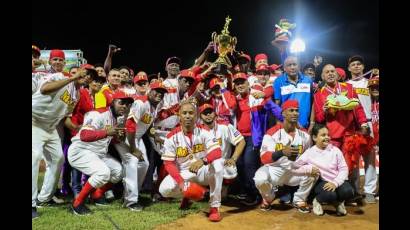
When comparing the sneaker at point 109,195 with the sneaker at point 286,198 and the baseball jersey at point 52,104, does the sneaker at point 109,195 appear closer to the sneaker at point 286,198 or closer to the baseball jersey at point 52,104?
the baseball jersey at point 52,104

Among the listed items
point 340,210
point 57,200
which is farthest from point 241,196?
point 57,200

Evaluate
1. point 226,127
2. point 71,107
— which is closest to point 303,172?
point 226,127

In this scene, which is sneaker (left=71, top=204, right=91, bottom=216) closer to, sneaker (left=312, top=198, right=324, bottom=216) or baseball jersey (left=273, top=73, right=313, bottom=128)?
sneaker (left=312, top=198, right=324, bottom=216)

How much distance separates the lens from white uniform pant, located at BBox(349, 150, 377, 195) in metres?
6.15

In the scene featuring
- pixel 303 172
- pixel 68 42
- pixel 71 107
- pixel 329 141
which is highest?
pixel 68 42

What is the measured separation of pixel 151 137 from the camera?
668cm

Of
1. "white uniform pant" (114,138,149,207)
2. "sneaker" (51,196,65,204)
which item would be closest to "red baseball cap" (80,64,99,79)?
"white uniform pant" (114,138,149,207)

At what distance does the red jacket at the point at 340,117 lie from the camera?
A: 6.09m

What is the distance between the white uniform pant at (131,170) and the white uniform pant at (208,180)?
0.48 meters

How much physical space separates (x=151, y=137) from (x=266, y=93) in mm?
2074

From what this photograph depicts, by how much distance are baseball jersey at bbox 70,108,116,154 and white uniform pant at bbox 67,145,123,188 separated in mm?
64

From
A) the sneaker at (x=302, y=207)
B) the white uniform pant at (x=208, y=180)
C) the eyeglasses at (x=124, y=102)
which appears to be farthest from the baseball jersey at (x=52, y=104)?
the sneaker at (x=302, y=207)

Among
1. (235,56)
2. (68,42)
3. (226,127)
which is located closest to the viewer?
(226,127)
